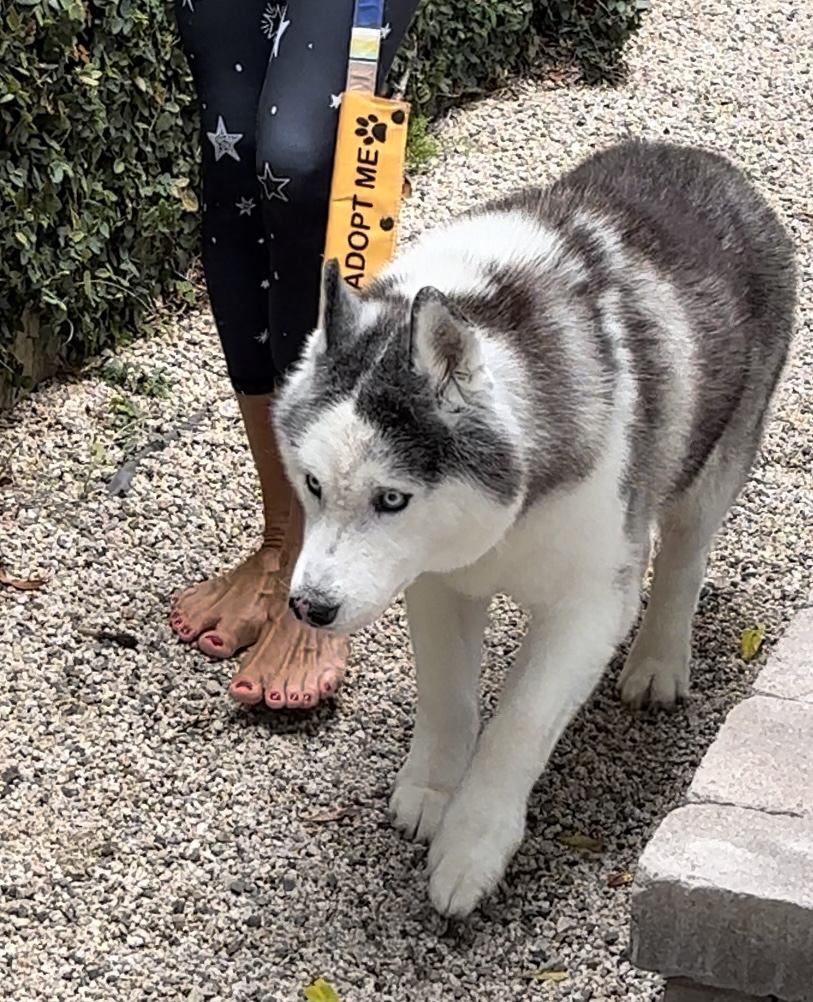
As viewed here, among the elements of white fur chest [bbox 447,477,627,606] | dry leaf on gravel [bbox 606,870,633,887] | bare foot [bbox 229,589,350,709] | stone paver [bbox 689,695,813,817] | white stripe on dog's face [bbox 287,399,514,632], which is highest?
white stripe on dog's face [bbox 287,399,514,632]

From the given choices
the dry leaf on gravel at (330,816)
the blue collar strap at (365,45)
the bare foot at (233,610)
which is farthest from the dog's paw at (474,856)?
the blue collar strap at (365,45)

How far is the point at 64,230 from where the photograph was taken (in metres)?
4.61

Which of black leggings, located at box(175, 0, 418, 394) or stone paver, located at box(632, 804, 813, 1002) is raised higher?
black leggings, located at box(175, 0, 418, 394)

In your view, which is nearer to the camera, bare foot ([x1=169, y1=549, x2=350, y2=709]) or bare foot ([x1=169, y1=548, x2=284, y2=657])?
bare foot ([x1=169, y1=549, x2=350, y2=709])

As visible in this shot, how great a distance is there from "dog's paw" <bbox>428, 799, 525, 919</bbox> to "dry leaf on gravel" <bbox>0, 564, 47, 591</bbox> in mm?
1472

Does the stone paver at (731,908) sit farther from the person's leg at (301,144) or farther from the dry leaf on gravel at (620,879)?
the person's leg at (301,144)

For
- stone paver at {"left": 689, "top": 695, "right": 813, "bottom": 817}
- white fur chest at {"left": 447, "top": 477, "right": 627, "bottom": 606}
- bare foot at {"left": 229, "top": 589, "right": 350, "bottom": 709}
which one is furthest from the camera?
bare foot at {"left": 229, "top": 589, "right": 350, "bottom": 709}

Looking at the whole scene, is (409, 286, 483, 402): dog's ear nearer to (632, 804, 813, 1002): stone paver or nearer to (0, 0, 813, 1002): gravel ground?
(632, 804, 813, 1002): stone paver

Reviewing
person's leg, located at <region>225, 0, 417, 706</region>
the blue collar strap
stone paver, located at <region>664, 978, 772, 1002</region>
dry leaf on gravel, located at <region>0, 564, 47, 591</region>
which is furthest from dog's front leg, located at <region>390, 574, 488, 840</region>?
dry leaf on gravel, located at <region>0, 564, 47, 591</region>

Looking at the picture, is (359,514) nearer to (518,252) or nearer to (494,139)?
(518,252)

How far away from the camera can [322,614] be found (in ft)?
7.98

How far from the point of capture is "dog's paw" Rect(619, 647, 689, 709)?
3.40 metres

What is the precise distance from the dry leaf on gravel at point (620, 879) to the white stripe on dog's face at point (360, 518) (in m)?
0.84

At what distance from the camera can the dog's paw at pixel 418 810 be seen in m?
3.06
